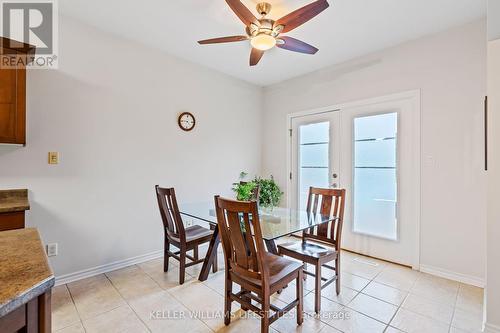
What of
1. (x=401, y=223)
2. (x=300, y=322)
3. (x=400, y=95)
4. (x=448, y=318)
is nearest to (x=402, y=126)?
(x=400, y=95)

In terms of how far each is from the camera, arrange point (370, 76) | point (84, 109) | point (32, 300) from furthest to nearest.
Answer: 1. point (370, 76)
2. point (84, 109)
3. point (32, 300)

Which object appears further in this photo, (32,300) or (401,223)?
(401,223)

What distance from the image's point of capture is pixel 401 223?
117 inches

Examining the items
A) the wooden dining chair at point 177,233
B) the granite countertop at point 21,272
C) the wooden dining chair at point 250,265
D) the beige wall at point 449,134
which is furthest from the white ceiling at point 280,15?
the granite countertop at point 21,272

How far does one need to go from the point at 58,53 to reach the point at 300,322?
10.7 feet

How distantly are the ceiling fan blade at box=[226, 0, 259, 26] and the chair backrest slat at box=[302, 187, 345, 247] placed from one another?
5.61ft

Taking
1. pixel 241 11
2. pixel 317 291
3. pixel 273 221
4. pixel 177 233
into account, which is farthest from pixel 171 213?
pixel 241 11

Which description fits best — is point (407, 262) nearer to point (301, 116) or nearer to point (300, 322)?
point (300, 322)

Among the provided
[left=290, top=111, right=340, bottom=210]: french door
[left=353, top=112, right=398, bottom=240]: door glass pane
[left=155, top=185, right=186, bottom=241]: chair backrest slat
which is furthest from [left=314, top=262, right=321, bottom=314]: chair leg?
[left=290, top=111, right=340, bottom=210]: french door

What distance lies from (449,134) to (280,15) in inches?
83.7

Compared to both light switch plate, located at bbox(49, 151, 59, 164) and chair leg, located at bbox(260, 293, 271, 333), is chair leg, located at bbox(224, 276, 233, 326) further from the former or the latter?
light switch plate, located at bbox(49, 151, 59, 164)

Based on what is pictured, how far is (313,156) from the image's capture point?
388 cm

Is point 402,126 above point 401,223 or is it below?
above

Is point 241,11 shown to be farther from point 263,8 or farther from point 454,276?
point 454,276
